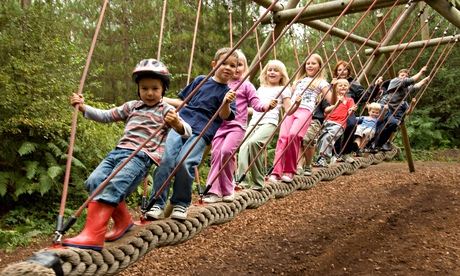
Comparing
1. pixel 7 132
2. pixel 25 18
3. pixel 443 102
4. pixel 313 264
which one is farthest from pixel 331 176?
pixel 443 102

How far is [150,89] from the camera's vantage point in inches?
83.0

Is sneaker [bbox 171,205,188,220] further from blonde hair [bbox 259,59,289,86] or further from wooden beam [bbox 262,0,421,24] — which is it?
wooden beam [bbox 262,0,421,24]

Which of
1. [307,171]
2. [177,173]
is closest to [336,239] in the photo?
[307,171]

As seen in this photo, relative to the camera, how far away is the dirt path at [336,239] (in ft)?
14.1

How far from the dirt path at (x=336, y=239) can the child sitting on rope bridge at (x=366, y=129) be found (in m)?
0.97

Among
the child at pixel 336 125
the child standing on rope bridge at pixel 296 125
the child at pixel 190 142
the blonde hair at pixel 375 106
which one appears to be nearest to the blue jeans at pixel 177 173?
the child at pixel 190 142

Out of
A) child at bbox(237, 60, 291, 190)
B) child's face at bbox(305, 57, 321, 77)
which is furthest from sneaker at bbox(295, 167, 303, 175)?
child's face at bbox(305, 57, 321, 77)

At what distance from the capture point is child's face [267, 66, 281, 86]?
11.6 feet

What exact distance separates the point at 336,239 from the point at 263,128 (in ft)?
7.26

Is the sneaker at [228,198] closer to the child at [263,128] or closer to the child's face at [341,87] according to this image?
the child at [263,128]

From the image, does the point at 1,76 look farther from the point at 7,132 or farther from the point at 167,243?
the point at 167,243

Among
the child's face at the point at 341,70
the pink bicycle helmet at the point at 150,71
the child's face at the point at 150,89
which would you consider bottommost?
the child's face at the point at 150,89

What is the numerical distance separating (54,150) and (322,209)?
3768 millimetres

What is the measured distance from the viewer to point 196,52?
10492 millimetres
